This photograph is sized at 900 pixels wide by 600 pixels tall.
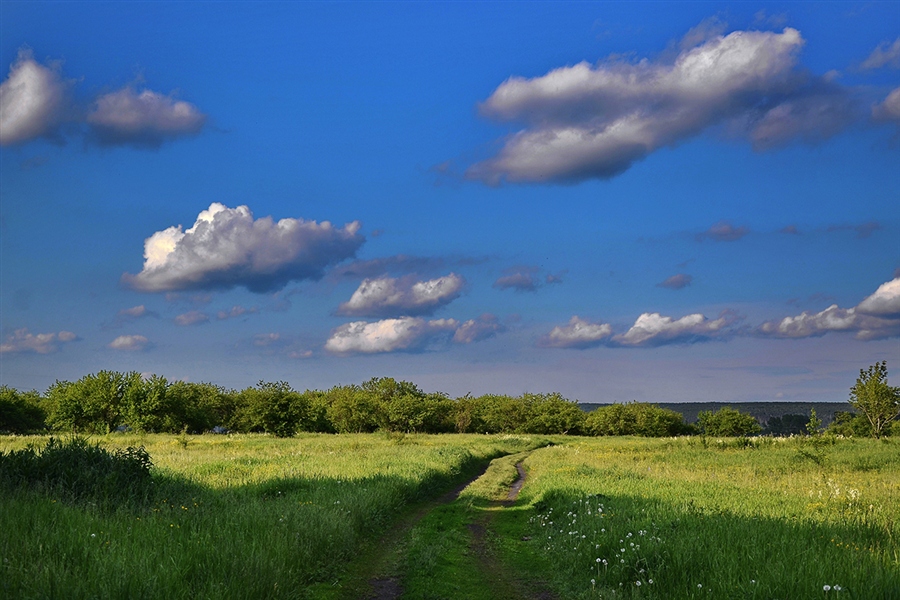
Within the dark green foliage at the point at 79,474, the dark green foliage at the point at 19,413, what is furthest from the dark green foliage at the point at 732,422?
the dark green foliage at the point at 79,474

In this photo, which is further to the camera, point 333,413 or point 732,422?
point 732,422

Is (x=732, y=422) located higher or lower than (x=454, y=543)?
lower

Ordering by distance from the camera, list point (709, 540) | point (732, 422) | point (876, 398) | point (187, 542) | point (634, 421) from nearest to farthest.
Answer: point (187, 542), point (709, 540), point (876, 398), point (634, 421), point (732, 422)

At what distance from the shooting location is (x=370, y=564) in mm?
12203

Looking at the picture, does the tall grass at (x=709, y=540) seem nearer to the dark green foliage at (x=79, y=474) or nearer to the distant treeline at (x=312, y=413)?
the dark green foliage at (x=79, y=474)

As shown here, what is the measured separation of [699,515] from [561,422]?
10607 cm

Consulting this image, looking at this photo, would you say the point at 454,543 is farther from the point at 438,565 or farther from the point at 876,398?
the point at 876,398

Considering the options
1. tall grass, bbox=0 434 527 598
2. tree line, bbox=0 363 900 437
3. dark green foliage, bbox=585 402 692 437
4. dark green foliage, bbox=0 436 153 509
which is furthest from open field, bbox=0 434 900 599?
dark green foliage, bbox=585 402 692 437

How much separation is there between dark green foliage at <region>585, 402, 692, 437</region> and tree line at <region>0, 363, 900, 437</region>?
8.1 inches

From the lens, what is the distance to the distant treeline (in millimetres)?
72375

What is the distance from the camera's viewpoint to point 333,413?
350ft

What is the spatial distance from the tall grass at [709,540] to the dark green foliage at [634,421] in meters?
100

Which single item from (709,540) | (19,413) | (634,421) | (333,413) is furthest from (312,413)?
(634,421)

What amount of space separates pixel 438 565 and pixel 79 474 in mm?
9410
